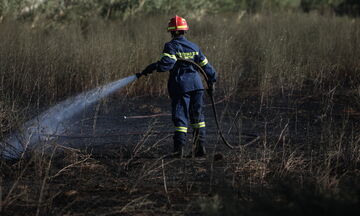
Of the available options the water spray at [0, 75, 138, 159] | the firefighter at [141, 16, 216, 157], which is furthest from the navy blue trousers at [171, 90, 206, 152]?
the water spray at [0, 75, 138, 159]

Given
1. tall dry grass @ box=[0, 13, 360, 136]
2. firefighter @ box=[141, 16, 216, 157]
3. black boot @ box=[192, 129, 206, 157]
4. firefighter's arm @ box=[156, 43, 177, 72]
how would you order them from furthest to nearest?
tall dry grass @ box=[0, 13, 360, 136], black boot @ box=[192, 129, 206, 157], firefighter @ box=[141, 16, 216, 157], firefighter's arm @ box=[156, 43, 177, 72]

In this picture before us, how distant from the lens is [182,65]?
18.1 ft

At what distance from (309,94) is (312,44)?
1884mm

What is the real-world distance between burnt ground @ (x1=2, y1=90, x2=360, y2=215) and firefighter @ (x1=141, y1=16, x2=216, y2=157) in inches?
13.8

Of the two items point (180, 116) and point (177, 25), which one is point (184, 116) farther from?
point (177, 25)

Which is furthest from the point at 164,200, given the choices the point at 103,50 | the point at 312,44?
the point at 312,44

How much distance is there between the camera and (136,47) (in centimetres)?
928

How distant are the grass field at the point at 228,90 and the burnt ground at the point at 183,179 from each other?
Result: 0.8 inches

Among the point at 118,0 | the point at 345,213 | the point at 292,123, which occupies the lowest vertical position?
the point at 292,123

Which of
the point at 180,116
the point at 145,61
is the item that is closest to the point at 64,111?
the point at 145,61

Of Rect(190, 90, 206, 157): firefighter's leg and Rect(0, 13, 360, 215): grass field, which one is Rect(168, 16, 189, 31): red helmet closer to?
Rect(190, 90, 206, 157): firefighter's leg

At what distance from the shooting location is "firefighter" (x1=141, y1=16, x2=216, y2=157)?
5.40 m

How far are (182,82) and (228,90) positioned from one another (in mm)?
3617

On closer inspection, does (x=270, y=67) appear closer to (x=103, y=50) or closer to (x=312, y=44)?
(x=312, y=44)
